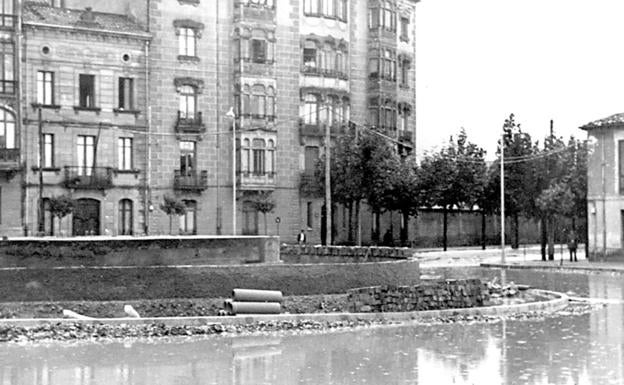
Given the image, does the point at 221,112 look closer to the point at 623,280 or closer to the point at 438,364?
the point at 623,280

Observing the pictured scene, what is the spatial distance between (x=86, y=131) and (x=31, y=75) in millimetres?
4230

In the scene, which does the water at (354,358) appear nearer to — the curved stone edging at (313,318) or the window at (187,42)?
the curved stone edging at (313,318)

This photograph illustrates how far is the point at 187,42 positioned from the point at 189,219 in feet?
33.8

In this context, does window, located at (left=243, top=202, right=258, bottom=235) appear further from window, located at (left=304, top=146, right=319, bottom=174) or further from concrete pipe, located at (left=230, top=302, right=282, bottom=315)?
concrete pipe, located at (left=230, top=302, right=282, bottom=315)

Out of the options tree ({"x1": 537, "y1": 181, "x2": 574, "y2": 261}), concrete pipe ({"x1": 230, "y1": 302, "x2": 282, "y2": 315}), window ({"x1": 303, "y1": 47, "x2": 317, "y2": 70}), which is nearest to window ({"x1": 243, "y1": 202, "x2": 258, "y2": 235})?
window ({"x1": 303, "y1": 47, "x2": 317, "y2": 70})

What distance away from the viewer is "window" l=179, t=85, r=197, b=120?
204 feet

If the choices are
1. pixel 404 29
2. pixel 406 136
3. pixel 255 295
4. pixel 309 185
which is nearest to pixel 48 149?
pixel 309 185

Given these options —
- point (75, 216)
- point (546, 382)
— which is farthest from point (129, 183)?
point (546, 382)

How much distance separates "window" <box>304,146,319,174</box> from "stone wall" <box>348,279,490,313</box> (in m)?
38.4

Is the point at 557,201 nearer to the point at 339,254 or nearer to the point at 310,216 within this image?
the point at 339,254

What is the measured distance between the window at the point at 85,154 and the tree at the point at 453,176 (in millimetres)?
20026

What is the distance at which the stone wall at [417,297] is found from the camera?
89.1 ft

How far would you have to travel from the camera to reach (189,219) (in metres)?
61.9

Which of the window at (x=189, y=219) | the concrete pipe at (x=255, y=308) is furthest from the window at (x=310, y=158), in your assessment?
the concrete pipe at (x=255, y=308)
